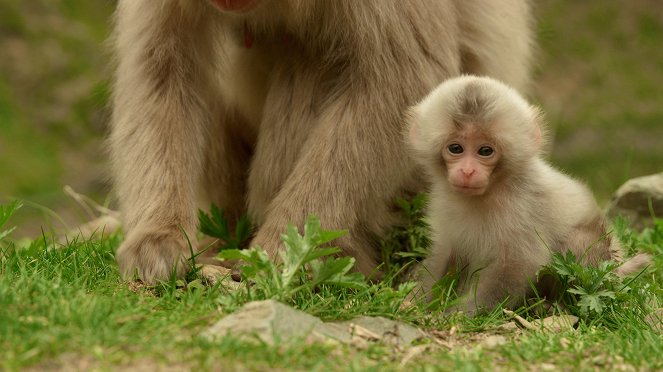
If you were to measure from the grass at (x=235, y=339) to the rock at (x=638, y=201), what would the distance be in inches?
63.7

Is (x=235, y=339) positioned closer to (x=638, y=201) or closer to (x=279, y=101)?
(x=279, y=101)

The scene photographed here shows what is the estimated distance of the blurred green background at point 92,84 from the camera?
1370 cm

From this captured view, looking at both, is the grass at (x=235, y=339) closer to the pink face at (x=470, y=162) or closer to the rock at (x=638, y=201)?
the pink face at (x=470, y=162)

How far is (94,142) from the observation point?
571 inches

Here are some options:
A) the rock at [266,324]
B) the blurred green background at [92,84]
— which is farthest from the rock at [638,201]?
the blurred green background at [92,84]

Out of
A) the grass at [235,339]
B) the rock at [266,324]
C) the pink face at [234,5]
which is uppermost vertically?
the pink face at [234,5]

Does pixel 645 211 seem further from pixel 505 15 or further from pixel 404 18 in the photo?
pixel 404 18

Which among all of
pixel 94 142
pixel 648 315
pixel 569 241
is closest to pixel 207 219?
pixel 569 241

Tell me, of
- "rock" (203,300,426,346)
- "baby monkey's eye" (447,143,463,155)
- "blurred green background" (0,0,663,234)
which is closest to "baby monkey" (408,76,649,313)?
"baby monkey's eye" (447,143,463,155)

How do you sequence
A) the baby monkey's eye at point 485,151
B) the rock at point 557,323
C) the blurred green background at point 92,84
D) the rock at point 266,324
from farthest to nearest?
the blurred green background at point 92,84 < the baby monkey's eye at point 485,151 < the rock at point 557,323 < the rock at point 266,324

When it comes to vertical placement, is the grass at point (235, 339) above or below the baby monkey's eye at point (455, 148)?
below

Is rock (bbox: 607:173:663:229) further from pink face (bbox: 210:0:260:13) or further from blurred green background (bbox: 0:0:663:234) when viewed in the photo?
blurred green background (bbox: 0:0:663:234)

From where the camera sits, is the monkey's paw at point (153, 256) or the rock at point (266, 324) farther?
the monkey's paw at point (153, 256)

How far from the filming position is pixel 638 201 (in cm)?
649
